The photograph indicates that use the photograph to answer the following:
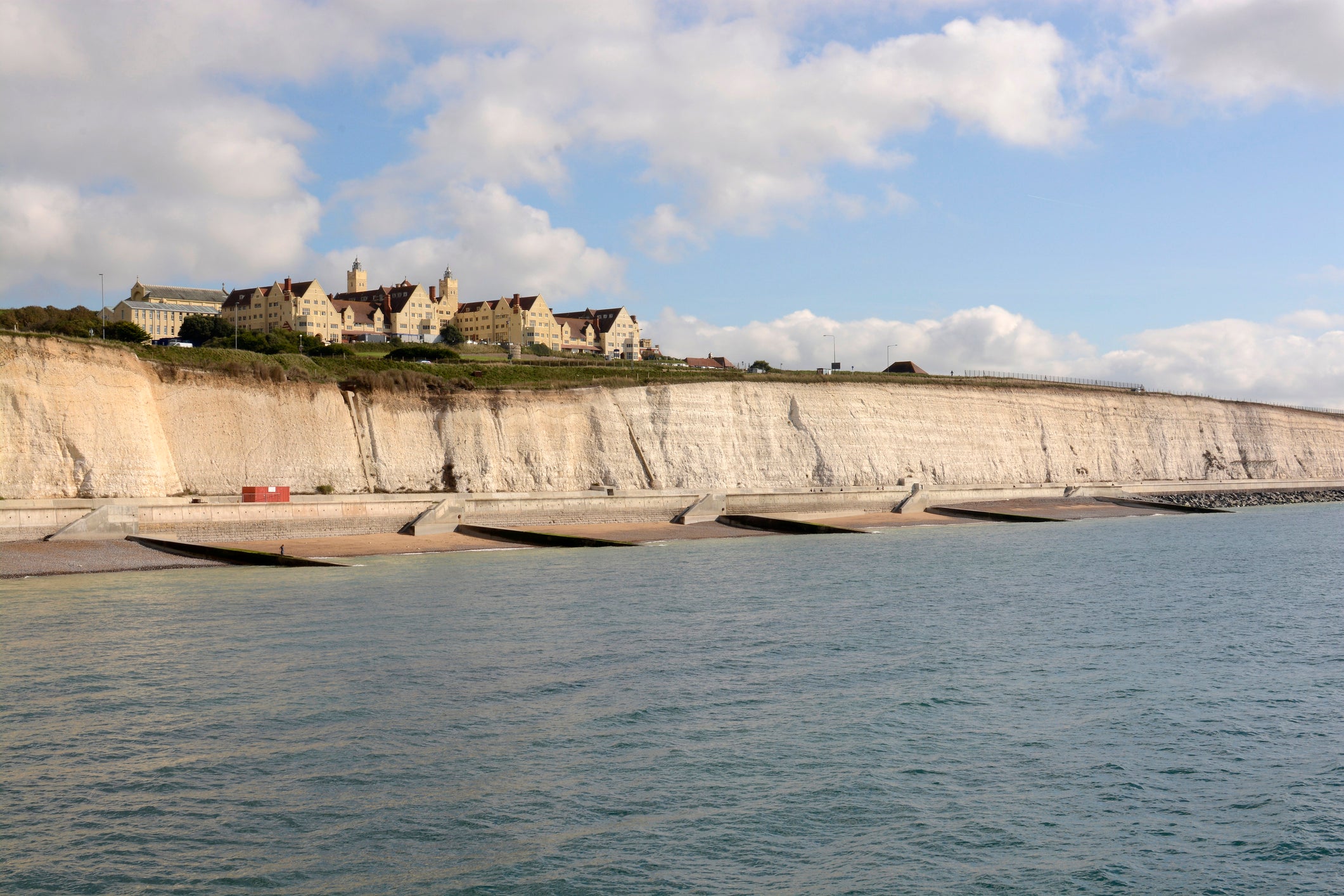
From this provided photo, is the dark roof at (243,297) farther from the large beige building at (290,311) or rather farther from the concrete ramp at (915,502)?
the concrete ramp at (915,502)

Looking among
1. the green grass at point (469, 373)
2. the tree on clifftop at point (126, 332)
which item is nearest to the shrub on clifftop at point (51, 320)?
the tree on clifftop at point (126, 332)

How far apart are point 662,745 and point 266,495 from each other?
36586mm

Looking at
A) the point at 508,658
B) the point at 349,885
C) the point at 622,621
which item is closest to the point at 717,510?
the point at 622,621

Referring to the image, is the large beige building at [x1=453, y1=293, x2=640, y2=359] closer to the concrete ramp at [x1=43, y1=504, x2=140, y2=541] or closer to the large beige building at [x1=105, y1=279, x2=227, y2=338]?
the large beige building at [x1=105, y1=279, x2=227, y2=338]

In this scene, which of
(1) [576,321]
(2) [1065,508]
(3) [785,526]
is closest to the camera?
(3) [785,526]

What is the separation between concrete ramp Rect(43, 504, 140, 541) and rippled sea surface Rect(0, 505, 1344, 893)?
10133 mm

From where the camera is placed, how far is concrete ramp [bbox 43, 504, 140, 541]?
127 ft

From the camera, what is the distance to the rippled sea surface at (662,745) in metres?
10.8

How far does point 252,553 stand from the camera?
3778cm

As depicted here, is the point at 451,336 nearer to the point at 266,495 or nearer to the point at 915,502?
the point at 915,502

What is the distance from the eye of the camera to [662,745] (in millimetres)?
14727

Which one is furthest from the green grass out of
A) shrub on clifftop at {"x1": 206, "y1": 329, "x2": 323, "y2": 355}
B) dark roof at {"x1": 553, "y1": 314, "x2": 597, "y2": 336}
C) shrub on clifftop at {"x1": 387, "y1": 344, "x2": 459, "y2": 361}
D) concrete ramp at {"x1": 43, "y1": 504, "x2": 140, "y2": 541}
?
dark roof at {"x1": 553, "y1": 314, "x2": 597, "y2": 336}

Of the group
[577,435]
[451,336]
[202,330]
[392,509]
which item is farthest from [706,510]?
[451,336]

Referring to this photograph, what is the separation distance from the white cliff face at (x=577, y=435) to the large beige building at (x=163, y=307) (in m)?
59.8
